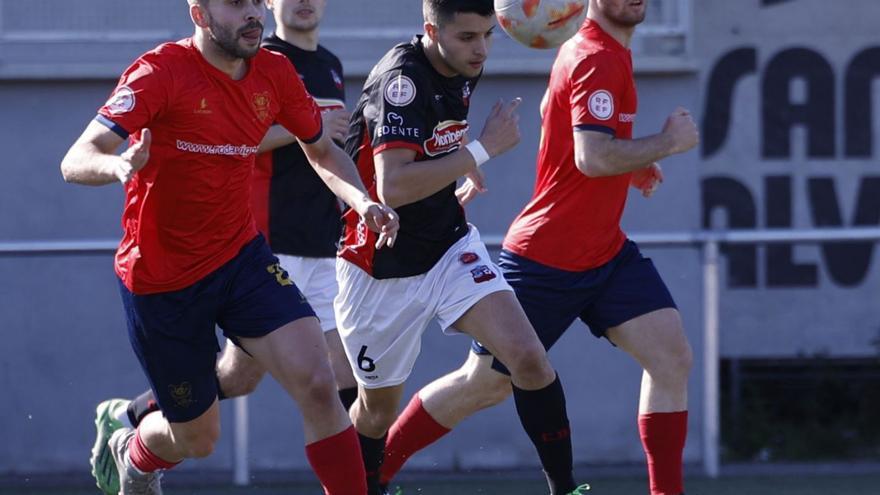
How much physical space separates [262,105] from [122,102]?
1.88ft

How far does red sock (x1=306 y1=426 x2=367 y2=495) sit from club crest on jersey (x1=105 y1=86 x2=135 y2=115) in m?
1.29

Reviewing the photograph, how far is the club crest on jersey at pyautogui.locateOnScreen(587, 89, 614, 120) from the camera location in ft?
18.6

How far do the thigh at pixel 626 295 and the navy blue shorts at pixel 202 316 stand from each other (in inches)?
47.1

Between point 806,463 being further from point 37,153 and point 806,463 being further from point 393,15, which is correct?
point 37,153

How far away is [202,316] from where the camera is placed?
5375mm

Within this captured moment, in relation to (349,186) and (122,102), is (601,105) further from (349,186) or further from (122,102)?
(122,102)

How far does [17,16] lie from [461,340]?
319 cm

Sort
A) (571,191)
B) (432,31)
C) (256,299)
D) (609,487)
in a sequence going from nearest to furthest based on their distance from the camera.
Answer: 1. (256,299)
2. (432,31)
3. (571,191)
4. (609,487)

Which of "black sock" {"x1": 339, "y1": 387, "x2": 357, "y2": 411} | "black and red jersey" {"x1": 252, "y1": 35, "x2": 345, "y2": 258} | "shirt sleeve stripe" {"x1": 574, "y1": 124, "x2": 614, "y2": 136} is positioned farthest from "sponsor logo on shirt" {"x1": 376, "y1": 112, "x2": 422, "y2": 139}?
"black sock" {"x1": 339, "y1": 387, "x2": 357, "y2": 411}

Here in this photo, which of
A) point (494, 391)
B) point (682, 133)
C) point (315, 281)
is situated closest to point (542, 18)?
point (682, 133)

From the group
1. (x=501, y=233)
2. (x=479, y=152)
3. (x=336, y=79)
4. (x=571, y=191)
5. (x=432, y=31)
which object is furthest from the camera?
(x=501, y=233)

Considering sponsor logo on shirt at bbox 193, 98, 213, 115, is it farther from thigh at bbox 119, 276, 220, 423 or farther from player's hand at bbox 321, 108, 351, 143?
player's hand at bbox 321, 108, 351, 143

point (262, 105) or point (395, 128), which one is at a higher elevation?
point (262, 105)

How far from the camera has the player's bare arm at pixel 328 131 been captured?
20.7 feet
